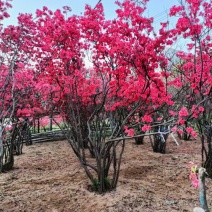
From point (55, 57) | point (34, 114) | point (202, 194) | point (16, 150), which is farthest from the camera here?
point (16, 150)

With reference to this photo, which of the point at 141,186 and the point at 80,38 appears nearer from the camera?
the point at 80,38

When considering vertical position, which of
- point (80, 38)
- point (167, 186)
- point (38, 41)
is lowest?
point (167, 186)

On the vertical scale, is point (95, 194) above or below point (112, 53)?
below

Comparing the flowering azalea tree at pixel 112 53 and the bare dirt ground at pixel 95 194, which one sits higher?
the flowering azalea tree at pixel 112 53

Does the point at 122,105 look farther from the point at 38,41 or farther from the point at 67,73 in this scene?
the point at 38,41

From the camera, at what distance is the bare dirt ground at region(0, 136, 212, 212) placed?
4.45 metres

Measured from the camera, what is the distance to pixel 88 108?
8.25 meters

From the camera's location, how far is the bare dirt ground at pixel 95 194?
4.45 meters

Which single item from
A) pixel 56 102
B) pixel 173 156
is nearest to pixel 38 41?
pixel 56 102

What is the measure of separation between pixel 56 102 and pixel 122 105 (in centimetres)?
234

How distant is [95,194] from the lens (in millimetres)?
4902

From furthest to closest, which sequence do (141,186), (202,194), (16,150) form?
(16,150), (141,186), (202,194)

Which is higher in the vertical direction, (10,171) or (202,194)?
(202,194)

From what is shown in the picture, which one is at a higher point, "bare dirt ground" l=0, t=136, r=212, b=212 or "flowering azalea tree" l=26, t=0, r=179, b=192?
"flowering azalea tree" l=26, t=0, r=179, b=192
